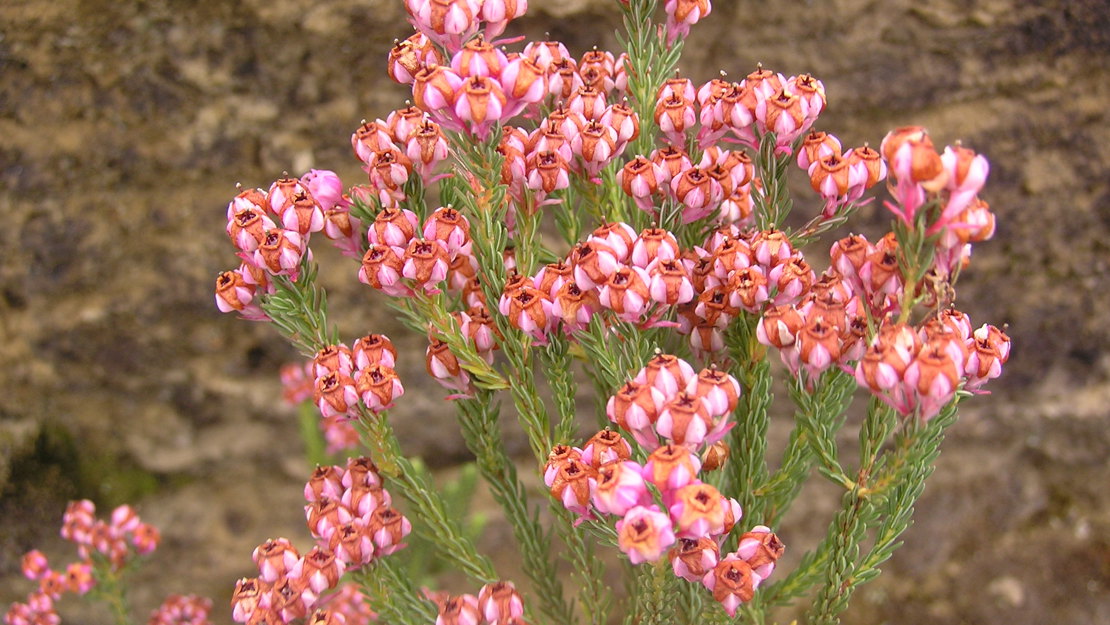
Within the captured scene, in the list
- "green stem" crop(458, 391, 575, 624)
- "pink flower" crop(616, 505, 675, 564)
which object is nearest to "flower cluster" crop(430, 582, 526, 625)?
"green stem" crop(458, 391, 575, 624)

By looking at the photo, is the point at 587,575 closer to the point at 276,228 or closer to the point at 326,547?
the point at 326,547

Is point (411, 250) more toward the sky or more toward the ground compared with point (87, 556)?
more toward the sky

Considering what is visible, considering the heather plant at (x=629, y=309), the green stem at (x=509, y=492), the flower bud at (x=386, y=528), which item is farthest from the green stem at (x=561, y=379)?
the flower bud at (x=386, y=528)

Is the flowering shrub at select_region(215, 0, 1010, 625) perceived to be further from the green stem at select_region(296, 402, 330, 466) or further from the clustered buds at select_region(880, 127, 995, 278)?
the green stem at select_region(296, 402, 330, 466)

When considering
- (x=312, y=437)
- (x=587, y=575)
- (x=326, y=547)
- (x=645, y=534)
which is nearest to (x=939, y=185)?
(x=645, y=534)

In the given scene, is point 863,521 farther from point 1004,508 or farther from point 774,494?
point 1004,508

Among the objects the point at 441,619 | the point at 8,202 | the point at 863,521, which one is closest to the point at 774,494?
the point at 863,521
